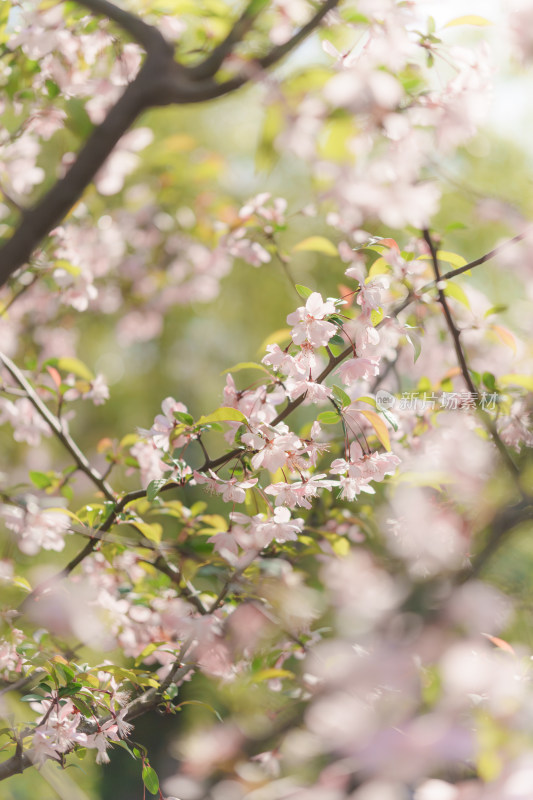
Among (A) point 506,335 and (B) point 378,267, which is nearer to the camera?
(B) point 378,267

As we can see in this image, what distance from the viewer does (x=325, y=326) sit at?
0.71 m

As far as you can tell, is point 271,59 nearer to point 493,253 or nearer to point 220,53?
point 220,53

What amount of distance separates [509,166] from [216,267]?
2.89 metres

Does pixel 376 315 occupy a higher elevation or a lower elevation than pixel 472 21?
lower

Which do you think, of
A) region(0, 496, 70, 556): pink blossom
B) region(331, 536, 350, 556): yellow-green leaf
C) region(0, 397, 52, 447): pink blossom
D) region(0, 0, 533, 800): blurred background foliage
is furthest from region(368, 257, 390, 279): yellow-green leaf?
region(0, 0, 533, 800): blurred background foliage

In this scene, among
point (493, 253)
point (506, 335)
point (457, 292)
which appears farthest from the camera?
point (506, 335)

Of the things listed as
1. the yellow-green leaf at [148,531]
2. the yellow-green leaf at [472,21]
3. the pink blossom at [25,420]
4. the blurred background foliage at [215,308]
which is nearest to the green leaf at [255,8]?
the yellow-green leaf at [472,21]

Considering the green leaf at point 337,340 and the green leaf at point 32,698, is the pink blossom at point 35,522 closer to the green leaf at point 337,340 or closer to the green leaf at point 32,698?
the green leaf at point 32,698

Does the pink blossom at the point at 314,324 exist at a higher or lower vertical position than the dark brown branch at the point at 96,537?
higher

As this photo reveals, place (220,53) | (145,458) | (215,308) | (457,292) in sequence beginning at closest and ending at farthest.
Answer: (220,53)
(457,292)
(145,458)
(215,308)

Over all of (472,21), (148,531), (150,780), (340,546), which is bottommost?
(340,546)

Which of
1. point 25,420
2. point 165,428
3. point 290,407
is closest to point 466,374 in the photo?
point 290,407

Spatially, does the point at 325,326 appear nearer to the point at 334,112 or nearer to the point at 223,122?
the point at 334,112

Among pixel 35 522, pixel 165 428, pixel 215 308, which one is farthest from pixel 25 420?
pixel 215 308
